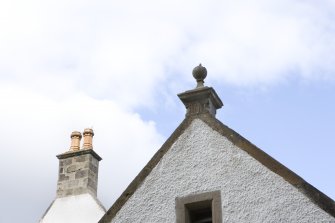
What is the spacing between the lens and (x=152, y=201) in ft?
31.6

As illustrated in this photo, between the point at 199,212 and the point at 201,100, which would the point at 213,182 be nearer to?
the point at 199,212

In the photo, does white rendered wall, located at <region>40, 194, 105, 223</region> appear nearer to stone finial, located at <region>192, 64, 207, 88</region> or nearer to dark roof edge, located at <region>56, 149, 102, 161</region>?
dark roof edge, located at <region>56, 149, 102, 161</region>

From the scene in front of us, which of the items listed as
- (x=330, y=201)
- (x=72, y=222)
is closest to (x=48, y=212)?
(x=72, y=222)

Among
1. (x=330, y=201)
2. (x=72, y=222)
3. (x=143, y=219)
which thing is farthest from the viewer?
(x=72, y=222)

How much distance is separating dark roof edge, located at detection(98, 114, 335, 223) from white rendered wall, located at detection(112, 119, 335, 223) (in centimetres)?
6

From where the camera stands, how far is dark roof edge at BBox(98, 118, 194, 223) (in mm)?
9875

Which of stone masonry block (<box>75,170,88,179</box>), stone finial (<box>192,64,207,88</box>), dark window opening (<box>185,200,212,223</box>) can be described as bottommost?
dark window opening (<box>185,200,212,223</box>)

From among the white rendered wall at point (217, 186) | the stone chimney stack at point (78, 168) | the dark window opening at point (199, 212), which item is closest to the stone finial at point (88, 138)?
the stone chimney stack at point (78, 168)

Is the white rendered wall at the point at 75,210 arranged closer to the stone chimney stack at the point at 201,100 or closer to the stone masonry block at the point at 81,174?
the stone masonry block at the point at 81,174

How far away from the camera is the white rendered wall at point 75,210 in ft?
45.5

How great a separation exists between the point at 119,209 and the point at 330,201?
295 centimetres

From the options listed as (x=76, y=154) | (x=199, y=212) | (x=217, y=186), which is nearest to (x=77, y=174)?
(x=76, y=154)

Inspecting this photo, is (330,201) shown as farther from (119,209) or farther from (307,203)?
(119,209)

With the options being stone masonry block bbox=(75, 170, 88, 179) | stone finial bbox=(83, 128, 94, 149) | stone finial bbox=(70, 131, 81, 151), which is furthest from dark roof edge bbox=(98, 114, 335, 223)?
stone finial bbox=(70, 131, 81, 151)
